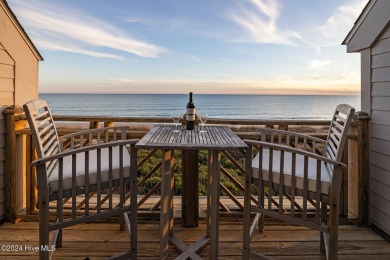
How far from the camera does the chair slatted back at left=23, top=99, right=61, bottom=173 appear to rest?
1.79 meters

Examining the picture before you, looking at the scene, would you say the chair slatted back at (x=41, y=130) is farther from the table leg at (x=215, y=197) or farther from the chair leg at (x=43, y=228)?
the table leg at (x=215, y=197)

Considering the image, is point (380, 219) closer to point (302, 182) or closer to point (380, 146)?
point (380, 146)

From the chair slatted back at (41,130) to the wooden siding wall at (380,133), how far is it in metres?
2.57

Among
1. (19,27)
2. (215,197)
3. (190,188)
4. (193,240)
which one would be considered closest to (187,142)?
(215,197)

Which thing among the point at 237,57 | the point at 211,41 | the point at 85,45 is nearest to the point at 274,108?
the point at 237,57

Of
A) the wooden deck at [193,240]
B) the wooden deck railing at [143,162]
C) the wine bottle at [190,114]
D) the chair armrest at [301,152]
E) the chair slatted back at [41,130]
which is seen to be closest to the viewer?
the chair armrest at [301,152]

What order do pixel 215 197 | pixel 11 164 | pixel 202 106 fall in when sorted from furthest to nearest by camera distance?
1. pixel 202 106
2. pixel 11 164
3. pixel 215 197

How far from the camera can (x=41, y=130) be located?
205cm

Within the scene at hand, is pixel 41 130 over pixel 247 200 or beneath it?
over

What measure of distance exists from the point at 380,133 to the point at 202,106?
26.0m

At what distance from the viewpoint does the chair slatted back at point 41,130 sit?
1.79 metres

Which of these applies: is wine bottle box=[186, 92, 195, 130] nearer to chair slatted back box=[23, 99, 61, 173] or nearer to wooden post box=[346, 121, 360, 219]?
chair slatted back box=[23, 99, 61, 173]

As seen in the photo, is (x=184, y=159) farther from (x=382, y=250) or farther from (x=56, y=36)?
(x=56, y=36)

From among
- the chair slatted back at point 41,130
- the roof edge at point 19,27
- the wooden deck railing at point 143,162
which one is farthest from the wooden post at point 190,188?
the roof edge at point 19,27
